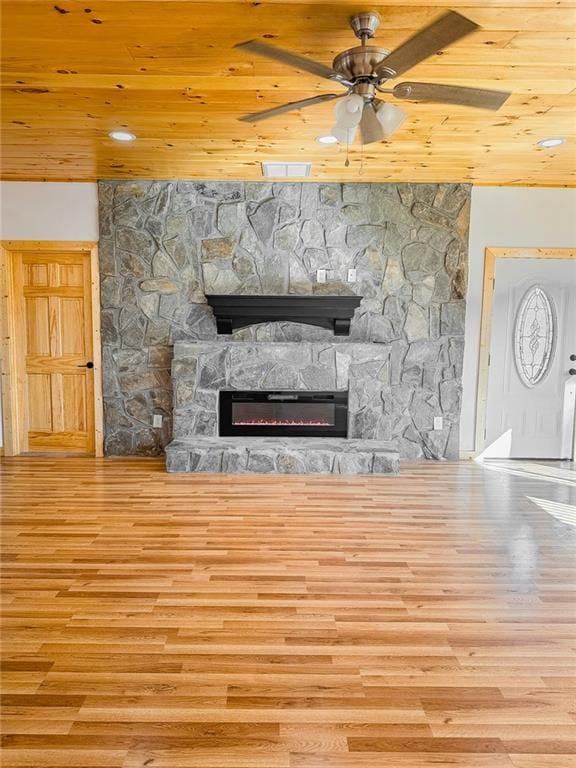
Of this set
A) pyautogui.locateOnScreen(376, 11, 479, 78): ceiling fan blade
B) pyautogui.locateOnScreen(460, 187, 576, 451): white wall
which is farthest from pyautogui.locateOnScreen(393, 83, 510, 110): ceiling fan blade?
pyautogui.locateOnScreen(460, 187, 576, 451): white wall

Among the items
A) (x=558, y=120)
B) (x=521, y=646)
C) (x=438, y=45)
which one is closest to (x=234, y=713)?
(x=521, y=646)

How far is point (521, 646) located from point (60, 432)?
14.8 ft

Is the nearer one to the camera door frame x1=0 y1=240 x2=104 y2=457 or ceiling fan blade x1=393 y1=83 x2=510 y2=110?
ceiling fan blade x1=393 y1=83 x2=510 y2=110

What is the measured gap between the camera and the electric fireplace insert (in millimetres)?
4867

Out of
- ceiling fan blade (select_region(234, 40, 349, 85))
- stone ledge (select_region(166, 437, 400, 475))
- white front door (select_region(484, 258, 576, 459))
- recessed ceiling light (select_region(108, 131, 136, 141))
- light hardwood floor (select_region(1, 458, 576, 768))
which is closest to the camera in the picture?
light hardwood floor (select_region(1, 458, 576, 768))

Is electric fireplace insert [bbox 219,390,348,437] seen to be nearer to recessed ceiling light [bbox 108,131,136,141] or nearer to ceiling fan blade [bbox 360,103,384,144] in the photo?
recessed ceiling light [bbox 108,131,136,141]

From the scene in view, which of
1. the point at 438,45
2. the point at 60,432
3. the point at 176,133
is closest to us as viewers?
the point at 438,45

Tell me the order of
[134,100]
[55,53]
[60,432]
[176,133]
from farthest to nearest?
[60,432] → [176,133] → [134,100] → [55,53]

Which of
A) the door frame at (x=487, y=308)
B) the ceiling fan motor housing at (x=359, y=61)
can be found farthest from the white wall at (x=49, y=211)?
the door frame at (x=487, y=308)

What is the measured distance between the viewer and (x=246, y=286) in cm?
498

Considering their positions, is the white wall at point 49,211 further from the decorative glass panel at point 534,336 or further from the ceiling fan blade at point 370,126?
the decorative glass panel at point 534,336

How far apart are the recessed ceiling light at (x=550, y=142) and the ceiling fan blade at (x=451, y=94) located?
1.77 meters

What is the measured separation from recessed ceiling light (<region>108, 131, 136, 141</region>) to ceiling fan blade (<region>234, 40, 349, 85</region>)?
2.01 metres

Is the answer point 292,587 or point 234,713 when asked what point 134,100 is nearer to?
point 292,587
